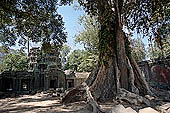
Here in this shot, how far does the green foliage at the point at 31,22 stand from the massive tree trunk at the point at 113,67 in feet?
10.1

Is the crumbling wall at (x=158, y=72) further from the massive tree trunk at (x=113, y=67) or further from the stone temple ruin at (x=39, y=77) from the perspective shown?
the stone temple ruin at (x=39, y=77)

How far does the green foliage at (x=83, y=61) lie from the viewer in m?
28.4

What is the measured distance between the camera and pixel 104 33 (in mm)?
9141

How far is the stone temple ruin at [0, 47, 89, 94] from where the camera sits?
2439 centimetres

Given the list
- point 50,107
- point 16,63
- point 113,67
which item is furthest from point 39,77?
point 113,67

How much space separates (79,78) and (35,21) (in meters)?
18.8

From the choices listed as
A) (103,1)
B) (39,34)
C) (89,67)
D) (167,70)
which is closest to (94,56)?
(89,67)

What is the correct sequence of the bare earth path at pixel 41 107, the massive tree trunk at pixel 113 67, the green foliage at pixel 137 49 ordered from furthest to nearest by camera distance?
1. the green foliage at pixel 137 49
2. the massive tree trunk at pixel 113 67
3. the bare earth path at pixel 41 107

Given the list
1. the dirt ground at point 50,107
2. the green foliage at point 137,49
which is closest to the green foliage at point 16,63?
the green foliage at point 137,49

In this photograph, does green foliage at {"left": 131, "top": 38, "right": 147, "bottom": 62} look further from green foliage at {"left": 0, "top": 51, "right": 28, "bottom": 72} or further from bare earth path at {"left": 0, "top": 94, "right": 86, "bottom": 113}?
green foliage at {"left": 0, "top": 51, "right": 28, "bottom": 72}

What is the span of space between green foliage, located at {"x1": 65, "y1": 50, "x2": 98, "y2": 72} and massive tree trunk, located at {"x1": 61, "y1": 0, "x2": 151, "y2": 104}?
18.4m

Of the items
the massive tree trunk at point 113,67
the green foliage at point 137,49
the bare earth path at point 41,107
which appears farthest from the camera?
the green foliage at point 137,49

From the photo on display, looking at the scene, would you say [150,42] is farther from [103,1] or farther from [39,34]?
[39,34]

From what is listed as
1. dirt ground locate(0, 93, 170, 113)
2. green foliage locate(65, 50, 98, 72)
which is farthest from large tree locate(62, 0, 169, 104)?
green foliage locate(65, 50, 98, 72)
